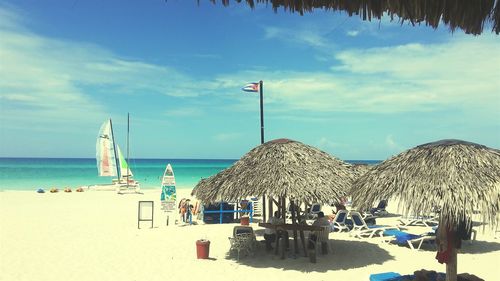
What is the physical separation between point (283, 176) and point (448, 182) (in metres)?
4.18

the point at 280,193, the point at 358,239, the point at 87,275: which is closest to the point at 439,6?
the point at 280,193

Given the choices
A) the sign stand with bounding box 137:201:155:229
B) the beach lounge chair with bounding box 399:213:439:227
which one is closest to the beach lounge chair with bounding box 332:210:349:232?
the beach lounge chair with bounding box 399:213:439:227

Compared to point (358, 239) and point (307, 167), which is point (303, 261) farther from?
point (358, 239)

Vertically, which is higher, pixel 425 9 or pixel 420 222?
pixel 425 9

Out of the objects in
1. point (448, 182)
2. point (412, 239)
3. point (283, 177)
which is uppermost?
point (283, 177)

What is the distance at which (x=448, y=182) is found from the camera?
234 inches

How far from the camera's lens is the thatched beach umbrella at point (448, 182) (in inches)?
231

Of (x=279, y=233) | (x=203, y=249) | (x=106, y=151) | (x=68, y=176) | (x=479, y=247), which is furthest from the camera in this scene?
(x=68, y=176)

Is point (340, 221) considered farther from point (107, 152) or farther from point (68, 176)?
point (68, 176)

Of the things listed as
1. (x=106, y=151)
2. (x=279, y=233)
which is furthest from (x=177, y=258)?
(x=106, y=151)

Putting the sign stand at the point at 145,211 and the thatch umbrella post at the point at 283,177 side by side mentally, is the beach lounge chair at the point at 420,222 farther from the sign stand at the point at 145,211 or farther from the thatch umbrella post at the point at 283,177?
the sign stand at the point at 145,211

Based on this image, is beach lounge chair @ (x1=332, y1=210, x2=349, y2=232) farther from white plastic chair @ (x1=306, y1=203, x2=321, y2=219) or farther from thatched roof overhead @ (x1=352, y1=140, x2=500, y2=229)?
thatched roof overhead @ (x1=352, y1=140, x2=500, y2=229)

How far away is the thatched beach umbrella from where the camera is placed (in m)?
5.86

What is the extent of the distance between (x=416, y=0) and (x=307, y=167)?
659 cm
